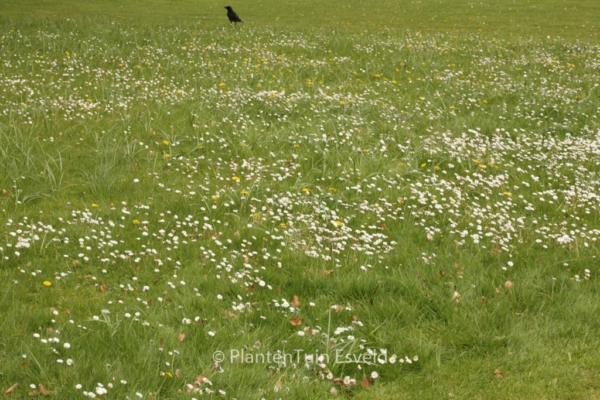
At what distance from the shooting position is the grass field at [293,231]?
443 cm

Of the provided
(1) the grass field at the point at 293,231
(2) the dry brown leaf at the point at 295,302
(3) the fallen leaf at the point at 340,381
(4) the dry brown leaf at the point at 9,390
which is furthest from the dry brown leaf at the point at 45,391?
(2) the dry brown leaf at the point at 295,302

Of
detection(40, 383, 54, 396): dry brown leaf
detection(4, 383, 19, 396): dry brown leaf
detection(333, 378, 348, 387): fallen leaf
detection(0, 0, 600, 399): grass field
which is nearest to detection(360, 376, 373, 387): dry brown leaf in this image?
detection(0, 0, 600, 399): grass field

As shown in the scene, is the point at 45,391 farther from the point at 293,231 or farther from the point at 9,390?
the point at 293,231

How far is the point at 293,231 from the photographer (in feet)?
21.1

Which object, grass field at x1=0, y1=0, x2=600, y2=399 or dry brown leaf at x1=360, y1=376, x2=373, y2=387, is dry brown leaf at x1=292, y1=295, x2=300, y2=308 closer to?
grass field at x1=0, y1=0, x2=600, y2=399

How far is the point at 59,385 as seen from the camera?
156 inches

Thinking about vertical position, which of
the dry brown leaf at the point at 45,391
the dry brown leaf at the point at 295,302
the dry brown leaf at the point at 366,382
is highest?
the dry brown leaf at the point at 45,391

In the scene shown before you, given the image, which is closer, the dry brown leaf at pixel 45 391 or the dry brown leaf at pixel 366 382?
the dry brown leaf at pixel 45 391

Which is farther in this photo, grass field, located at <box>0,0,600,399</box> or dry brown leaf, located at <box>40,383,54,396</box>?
grass field, located at <box>0,0,600,399</box>

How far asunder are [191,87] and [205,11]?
17945 mm

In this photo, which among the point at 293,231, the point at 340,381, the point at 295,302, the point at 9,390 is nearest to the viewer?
the point at 9,390

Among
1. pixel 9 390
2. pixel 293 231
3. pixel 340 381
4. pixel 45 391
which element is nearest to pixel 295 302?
pixel 340 381

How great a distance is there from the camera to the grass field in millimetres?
4434

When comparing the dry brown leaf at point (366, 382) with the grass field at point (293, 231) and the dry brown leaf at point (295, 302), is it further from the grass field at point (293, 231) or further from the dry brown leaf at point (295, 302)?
the dry brown leaf at point (295, 302)
